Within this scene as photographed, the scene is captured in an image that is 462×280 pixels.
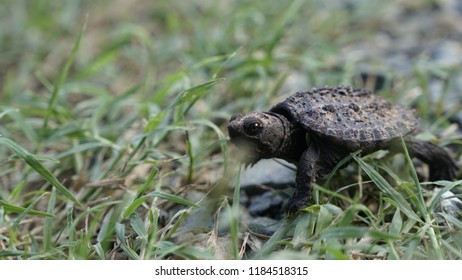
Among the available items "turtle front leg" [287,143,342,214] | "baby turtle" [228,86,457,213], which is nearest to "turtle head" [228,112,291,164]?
"baby turtle" [228,86,457,213]

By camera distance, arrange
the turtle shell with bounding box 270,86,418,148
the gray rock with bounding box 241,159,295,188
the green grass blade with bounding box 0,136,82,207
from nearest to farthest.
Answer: the turtle shell with bounding box 270,86,418,148
the green grass blade with bounding box 0,136,82,207
the gray rock with bounding box 241,159,295,188

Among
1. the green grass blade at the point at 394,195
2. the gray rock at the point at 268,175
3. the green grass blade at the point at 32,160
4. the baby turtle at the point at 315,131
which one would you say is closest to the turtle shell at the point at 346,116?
Answer: the baby turtle at the point at 315,131

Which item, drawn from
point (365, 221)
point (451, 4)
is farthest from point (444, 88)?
point (451, 4)

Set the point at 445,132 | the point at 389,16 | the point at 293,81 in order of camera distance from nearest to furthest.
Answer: the point at 445,132 < the point at 293,81 < the point at 389,16

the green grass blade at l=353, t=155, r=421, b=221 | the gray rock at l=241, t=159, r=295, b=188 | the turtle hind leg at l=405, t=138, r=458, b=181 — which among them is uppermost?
the green grass blade at l=353, t=155, r=421, b=221

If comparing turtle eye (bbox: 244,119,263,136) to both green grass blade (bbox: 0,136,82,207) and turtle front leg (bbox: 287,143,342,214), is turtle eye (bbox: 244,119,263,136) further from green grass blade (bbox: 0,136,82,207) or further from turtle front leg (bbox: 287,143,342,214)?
green grass blade (bbox: 0,136,82,207)
